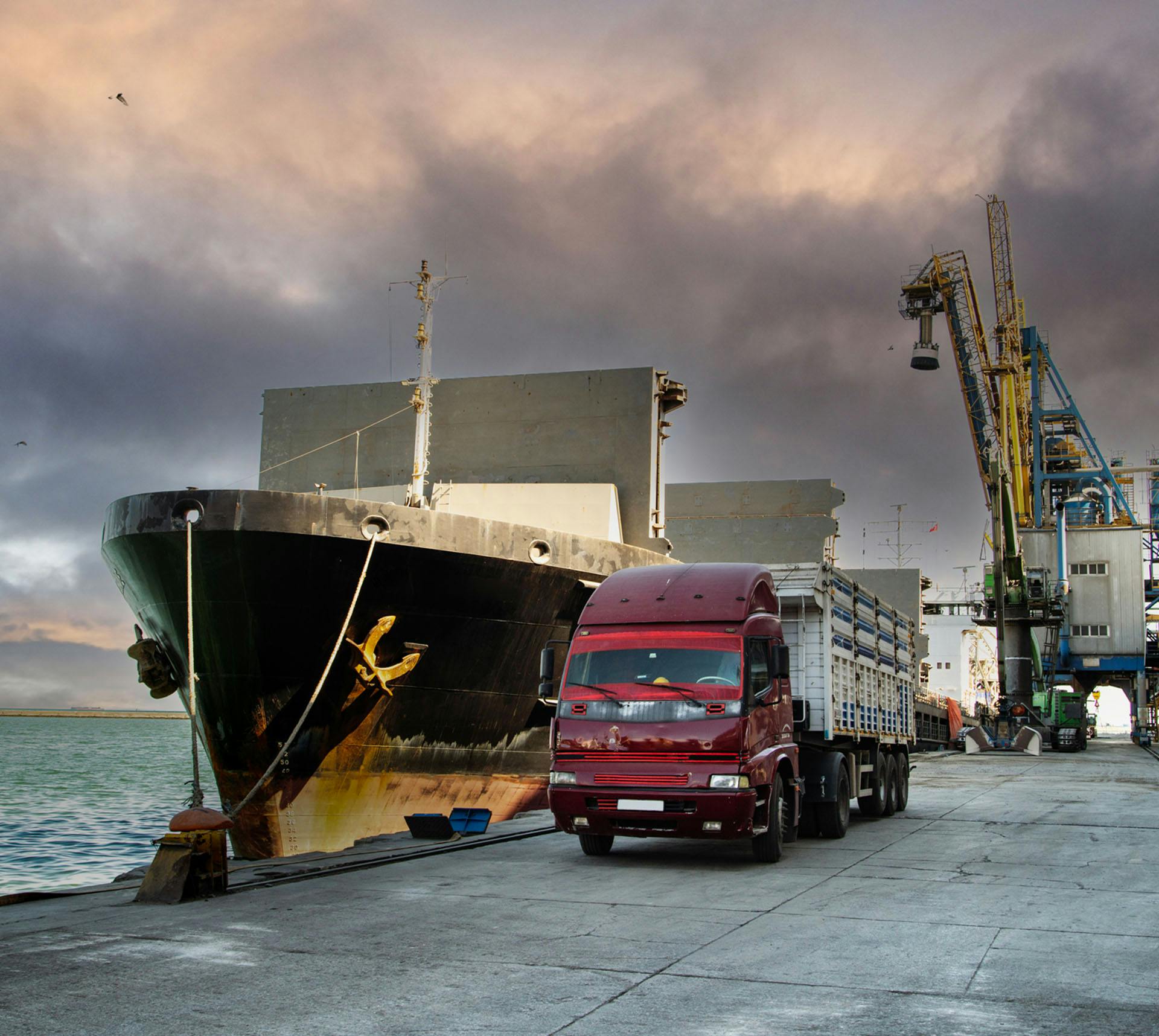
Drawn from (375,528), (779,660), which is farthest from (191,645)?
(779,660)

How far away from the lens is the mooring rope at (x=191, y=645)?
941cm

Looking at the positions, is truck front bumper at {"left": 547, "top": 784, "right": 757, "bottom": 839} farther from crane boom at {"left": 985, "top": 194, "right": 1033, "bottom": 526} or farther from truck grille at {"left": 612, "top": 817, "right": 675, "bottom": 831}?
crane boom at {"left": 985, "top": 194, "right": 1033, "bottom": 526}

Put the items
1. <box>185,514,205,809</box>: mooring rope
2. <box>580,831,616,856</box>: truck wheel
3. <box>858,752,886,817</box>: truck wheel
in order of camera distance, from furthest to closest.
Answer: <box>858,752,886,817</box>: truck wheel < <box>580,831,616,856</box>: truck wheel < <box>185,514,205,809</box>: mooring rope

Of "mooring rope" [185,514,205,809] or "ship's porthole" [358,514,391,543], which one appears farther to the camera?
"ship's porthole" [358,514,391,543]

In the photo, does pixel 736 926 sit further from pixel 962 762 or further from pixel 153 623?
pixel 962 762

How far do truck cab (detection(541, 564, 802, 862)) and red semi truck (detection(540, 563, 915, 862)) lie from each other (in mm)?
13

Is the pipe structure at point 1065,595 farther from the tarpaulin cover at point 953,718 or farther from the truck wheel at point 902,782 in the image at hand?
the truck wheel at point 902,782

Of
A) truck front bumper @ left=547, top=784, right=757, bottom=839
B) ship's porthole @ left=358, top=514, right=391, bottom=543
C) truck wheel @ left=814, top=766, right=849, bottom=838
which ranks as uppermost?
ship's porthole @ left=358, top=514, right=391, bottom=543

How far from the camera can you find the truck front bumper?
33.6ft

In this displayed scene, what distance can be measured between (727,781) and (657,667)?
4.46 ft

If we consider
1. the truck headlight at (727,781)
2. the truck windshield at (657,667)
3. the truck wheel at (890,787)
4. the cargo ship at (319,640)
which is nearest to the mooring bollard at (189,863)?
the truck windshield at (657,667)

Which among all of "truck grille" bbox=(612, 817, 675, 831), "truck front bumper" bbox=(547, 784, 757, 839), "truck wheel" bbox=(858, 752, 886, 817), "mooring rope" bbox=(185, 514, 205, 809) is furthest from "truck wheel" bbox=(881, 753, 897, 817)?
"mooring rope" bbox=(185, 514, 205, 809)

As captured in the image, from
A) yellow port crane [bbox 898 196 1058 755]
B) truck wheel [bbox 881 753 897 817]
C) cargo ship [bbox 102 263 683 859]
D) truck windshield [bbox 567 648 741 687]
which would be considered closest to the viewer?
truck windshield [bbox 567 648 741 687]

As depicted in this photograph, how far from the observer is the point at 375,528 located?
47.8ft
